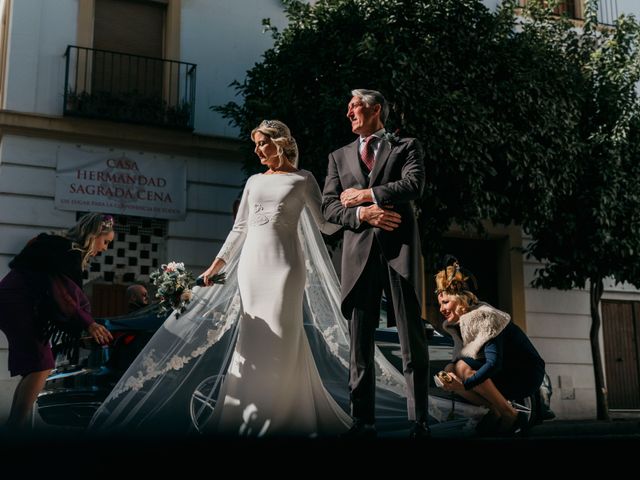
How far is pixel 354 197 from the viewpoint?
389cm

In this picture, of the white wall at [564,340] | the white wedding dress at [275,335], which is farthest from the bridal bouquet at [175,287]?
the white wall at [564,340]

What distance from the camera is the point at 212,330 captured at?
179 inches

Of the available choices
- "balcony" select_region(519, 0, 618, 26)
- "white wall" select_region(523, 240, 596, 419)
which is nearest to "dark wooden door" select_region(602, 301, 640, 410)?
"white wall" select_region(523, 240, 596, 419)

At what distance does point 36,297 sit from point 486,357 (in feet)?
9.36

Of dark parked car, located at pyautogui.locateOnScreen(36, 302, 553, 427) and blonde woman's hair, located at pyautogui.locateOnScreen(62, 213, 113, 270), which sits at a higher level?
blonde woman's hair, located at pyautogui.locateOnScreen(62, 213, 113, 270)

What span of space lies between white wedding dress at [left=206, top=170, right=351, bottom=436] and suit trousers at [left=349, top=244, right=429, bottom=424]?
0.50 meters

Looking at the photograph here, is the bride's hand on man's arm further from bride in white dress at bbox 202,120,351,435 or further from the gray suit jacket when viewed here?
the gray suit jacket

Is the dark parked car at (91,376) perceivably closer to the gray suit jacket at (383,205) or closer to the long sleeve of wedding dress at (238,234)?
the long sleeve of wedding dress at (238,234)

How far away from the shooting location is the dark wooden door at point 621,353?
570 inches

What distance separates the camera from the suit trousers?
373cm

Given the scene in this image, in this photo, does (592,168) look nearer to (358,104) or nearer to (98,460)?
(358,104)

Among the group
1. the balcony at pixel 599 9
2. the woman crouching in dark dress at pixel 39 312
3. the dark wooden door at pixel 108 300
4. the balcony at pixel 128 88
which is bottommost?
the woman crouching in dark dress at pixel 39 312

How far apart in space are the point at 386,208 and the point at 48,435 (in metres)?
2.35

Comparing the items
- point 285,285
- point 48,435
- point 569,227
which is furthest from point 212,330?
point 569,227
